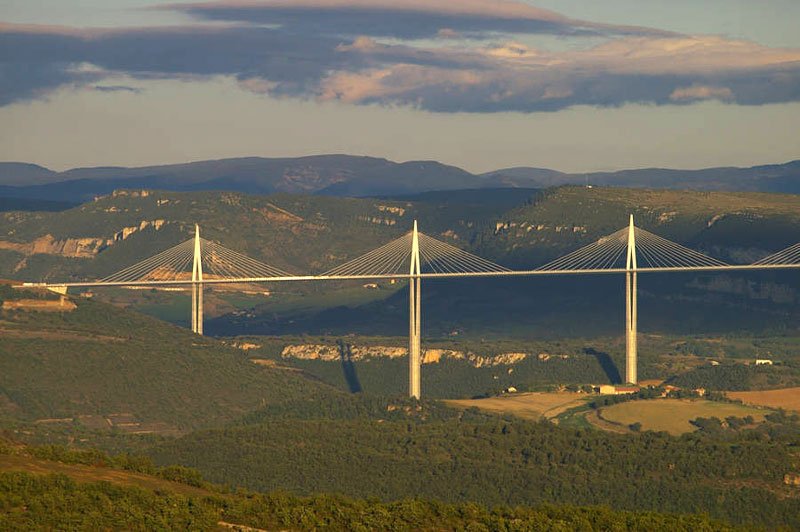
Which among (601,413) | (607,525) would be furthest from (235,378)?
(607,525)

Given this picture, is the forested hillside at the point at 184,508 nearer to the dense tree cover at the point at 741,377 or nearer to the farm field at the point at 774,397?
the farm field at the point at 774,397

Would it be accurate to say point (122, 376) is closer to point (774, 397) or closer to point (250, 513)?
point (774, 397)

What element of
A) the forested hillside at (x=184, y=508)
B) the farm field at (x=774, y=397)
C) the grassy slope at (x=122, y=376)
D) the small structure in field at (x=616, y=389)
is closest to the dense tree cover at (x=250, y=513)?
the forested hillside at (x=184, y=508)

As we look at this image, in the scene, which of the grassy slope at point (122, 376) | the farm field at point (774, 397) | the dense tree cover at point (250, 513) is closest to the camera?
the dense tree cover at point (250, 513)

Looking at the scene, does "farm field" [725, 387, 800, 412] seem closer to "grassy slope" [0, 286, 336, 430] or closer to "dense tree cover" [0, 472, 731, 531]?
"grassy slope" [0, 286, 336, 430]

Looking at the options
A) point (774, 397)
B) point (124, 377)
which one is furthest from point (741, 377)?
point (124, 377)

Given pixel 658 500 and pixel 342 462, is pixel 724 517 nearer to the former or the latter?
pixel 658 500
